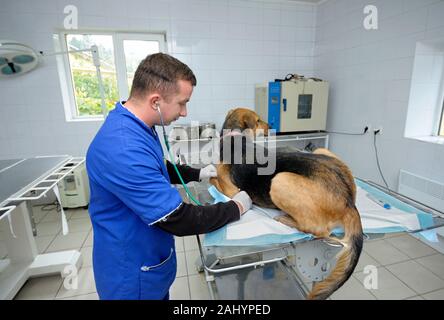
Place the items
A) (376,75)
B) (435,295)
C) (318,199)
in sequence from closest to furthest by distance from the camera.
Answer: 1. (318,199)
2. (435,295)
3. (376,75)

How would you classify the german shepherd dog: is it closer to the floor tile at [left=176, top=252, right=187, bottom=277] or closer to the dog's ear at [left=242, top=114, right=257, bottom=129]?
the dog's ear at [left=242, top=114, right=257, bottom=129]

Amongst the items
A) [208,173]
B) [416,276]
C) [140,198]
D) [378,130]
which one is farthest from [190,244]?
[378,130]

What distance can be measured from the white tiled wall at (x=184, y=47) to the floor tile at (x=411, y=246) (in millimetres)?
2319

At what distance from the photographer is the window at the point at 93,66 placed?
3039 mm

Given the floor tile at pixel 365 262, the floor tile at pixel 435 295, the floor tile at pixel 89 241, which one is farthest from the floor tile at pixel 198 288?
the floor tile at pixel 435 295

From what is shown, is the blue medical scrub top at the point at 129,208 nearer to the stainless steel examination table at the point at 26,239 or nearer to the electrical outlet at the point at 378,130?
the stainless steel examination table at the point at 26,239

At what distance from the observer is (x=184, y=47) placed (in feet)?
10.2

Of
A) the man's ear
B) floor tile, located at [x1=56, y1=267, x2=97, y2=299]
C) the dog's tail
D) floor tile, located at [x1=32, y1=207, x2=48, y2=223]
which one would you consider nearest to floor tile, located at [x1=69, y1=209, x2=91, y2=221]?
floor tile, located at [x1=32, y1=207, x2=48, y2=223]

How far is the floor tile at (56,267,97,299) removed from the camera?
71.6 inches

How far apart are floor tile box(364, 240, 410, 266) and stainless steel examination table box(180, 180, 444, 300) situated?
2.58ft

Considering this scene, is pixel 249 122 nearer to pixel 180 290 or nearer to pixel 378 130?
pixel 180 290

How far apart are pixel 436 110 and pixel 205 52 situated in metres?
2.61

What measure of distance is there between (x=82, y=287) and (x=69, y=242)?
74 centimetres
